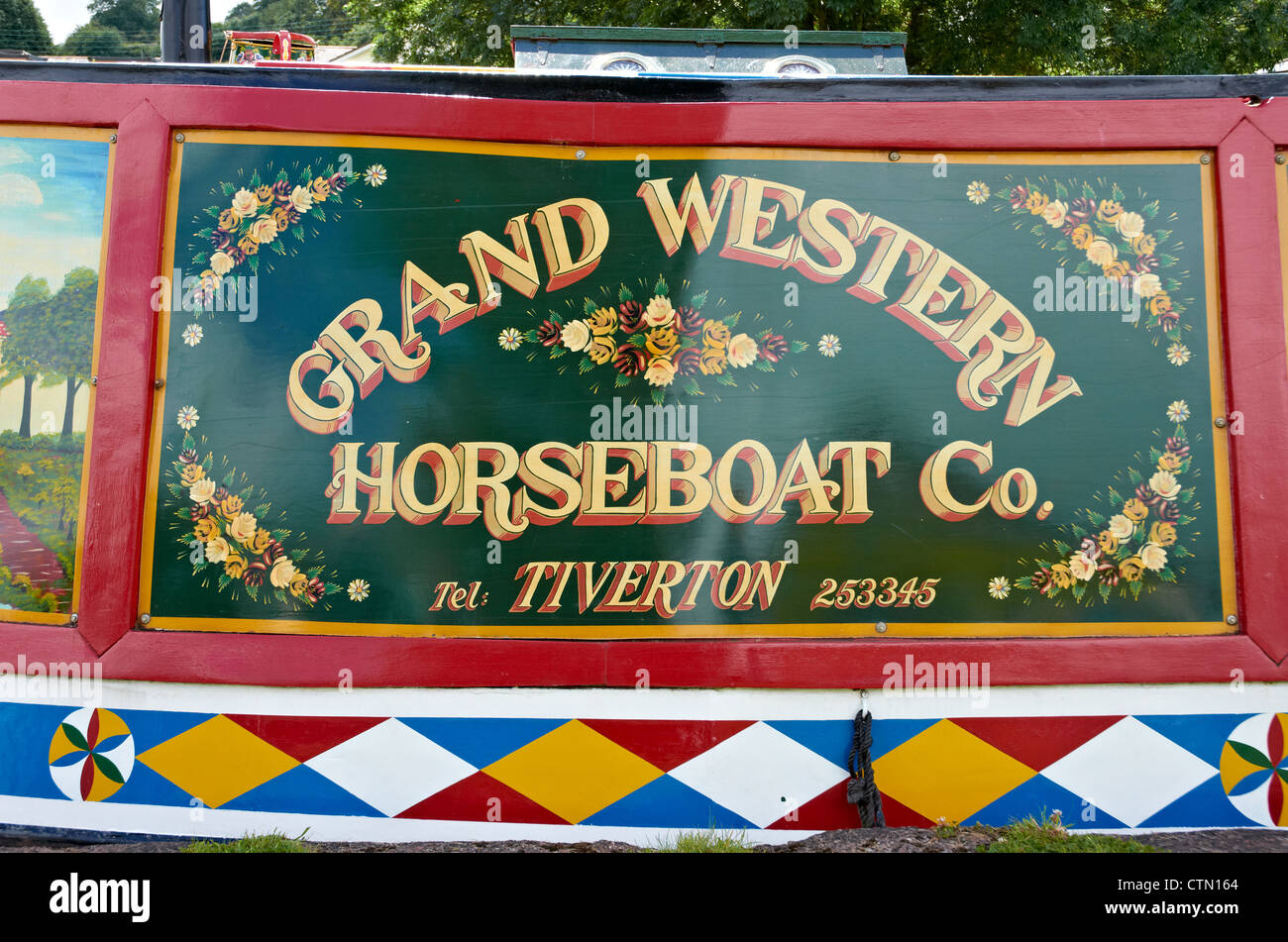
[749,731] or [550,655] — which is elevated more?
[550,655]

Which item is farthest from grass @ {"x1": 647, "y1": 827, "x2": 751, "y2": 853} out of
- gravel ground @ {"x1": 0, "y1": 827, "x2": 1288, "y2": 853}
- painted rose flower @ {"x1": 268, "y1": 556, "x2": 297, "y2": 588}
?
painted rose flower @ {"x1": 268, "y1": 556, "x2": 297, "y2": 588}

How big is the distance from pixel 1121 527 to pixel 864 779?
1153 mm

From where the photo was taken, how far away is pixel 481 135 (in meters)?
2.68

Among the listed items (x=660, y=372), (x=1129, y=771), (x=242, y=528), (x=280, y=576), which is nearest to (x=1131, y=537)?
(x=1129, y=771)

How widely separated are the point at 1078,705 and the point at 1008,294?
134cm

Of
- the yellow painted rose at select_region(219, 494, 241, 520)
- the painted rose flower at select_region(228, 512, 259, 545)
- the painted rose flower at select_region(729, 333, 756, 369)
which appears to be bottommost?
the painted rose flower at select_region(228, 512, 259, 545)

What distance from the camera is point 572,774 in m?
2.60

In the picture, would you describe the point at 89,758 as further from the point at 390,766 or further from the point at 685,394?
the point at 685,394

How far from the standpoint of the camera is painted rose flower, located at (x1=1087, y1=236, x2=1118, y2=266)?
2689mm

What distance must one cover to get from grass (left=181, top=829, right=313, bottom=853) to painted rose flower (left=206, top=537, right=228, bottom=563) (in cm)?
88

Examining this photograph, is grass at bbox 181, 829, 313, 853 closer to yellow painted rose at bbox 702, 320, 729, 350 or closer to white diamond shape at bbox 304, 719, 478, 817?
white diamond shape at bbox 304, 719, 478, 817

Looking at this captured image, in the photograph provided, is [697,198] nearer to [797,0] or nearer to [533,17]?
[797,0]

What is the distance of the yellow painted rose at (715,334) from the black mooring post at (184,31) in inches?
100
